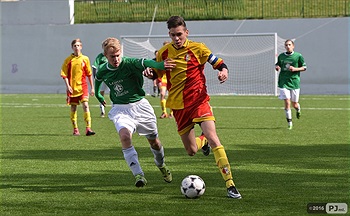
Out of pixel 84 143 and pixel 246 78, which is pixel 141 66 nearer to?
pixel 84 143

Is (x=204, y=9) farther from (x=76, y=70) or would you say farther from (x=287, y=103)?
(x=76, y=70)

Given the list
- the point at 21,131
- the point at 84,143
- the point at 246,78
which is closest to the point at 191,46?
the point at 84,143

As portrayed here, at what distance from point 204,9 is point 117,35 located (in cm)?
455

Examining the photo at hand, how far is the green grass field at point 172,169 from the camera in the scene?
293 inches

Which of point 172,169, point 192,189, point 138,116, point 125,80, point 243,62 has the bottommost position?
point 243,62

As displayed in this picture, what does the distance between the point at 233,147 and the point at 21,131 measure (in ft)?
19.1

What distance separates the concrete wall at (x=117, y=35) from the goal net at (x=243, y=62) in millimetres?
1464

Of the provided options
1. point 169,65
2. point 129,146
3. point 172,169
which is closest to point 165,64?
point 169,65

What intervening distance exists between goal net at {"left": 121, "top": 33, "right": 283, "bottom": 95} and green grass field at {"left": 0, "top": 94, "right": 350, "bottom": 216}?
13.9m

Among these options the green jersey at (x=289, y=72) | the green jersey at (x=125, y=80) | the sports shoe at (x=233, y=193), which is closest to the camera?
the sports shoe at (x=233, y=193)

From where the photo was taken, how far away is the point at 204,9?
38.2 meters

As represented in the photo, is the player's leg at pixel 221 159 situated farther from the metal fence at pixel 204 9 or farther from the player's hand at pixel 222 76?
the metal fence at pixel 204 9

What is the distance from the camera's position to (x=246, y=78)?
33.2 meters

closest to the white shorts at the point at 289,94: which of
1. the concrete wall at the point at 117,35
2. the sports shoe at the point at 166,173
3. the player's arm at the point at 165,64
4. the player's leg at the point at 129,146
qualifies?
the sports shoe at the point at 166,173
